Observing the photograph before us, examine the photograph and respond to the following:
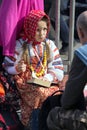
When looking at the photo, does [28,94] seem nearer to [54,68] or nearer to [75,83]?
[54,68]

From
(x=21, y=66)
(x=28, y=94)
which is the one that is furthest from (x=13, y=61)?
(x=28, y=94)

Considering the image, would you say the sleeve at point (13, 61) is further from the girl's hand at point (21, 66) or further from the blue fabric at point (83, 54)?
the blue fabric at point (83, 54)

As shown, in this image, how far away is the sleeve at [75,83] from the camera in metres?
3.21

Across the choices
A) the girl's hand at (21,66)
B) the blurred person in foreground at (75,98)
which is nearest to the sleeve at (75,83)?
the blurred person in foreground at (75,98)

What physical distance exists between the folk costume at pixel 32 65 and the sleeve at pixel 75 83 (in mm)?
1172

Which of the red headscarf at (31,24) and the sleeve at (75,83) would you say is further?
the red headscarf at (31,24)

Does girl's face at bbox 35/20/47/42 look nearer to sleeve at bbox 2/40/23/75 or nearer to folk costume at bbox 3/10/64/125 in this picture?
folk costume at bbox 3/10/64/125

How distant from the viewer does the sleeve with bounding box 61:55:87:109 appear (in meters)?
3.21

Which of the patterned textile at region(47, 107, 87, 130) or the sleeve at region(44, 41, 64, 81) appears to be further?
the sleeve at region(44, 41, 64, 81)

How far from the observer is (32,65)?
4.73 m

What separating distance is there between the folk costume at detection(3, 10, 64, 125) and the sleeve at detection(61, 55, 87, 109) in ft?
3.85

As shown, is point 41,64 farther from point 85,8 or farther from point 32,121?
point 85,8

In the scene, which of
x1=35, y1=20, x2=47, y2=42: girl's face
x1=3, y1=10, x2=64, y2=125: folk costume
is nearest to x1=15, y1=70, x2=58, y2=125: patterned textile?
x1=3, y1=10, x2=64, y2=125: folk costume

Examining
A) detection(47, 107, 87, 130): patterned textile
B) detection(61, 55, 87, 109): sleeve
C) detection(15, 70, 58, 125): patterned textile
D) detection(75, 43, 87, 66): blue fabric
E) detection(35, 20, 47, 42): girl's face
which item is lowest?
detection(15, 70, 58, 125): patterned textile
